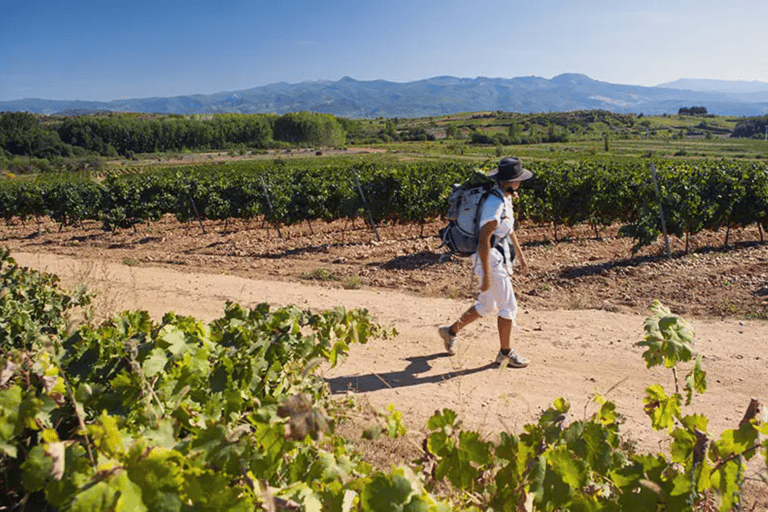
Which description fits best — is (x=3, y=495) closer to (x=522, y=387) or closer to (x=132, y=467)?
(x=132, y=467)

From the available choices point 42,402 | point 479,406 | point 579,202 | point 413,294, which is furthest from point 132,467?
point 579,202

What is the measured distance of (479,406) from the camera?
417cm

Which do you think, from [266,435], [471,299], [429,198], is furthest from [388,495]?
[429,198]

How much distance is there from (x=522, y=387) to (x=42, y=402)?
3.87m

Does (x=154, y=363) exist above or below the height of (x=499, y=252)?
above

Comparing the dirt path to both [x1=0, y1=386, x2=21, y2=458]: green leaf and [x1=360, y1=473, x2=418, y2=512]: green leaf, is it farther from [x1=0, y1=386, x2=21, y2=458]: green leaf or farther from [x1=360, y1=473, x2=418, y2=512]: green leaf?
[x1=0, y1=386, x2=21, y2=458]: green leaf

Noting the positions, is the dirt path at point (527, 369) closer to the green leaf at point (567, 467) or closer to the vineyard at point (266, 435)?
the vineyard at point (266, 435)

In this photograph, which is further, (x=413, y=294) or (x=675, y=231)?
(x=675, y=231)

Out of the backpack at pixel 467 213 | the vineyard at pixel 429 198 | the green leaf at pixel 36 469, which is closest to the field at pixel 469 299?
the vineyard at pixel 429 198

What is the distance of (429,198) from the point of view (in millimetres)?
14938

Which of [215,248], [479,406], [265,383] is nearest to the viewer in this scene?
[265,383]

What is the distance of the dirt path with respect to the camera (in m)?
4.15

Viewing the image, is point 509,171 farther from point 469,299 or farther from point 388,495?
point 469,299

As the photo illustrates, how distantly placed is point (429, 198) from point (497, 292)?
1042cm
